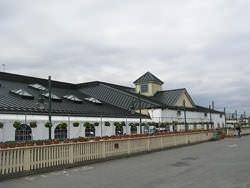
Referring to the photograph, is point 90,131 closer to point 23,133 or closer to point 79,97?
point 23,133

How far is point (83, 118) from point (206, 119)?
1497 inches

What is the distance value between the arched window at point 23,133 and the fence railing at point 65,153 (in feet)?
34.2

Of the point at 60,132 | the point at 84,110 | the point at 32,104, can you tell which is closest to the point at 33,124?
the point at 60,132

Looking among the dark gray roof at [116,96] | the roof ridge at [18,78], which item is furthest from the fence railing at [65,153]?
the dark gray roof at [116,96]

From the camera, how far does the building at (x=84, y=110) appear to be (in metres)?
27.5

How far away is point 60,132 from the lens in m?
30.5

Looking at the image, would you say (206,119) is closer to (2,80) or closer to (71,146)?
(2,80)

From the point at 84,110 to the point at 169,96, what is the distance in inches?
1052

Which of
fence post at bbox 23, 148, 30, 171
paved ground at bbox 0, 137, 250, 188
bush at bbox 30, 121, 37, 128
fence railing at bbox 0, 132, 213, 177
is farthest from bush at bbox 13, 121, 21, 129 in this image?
fence post at bbox 23, 148, 30, 171

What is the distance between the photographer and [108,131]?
36281mm

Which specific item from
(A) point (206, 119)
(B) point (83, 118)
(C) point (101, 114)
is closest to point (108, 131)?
(C) point (101, 114)

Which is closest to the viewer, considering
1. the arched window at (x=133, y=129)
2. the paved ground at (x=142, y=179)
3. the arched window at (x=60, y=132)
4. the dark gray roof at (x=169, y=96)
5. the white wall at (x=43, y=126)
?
the paved ground at (x=142, y=179)

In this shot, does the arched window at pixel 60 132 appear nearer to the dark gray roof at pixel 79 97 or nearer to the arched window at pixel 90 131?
the dark gray roof at pixel 79 97

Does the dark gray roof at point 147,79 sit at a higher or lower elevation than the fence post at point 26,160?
higher
